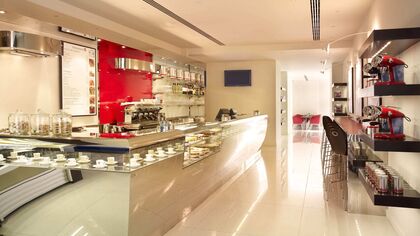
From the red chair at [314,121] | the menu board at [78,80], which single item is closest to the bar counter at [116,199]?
the menu board at [78,80]

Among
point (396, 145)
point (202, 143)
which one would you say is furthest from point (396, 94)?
point (202, 143)

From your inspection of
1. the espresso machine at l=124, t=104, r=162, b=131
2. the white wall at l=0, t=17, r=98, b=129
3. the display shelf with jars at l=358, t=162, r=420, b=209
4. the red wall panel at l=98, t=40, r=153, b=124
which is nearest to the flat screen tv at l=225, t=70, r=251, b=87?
the red wall panel at l=98, t=40, r=153, b=124

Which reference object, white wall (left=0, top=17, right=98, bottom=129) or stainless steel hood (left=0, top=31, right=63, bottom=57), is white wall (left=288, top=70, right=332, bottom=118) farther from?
stainless steel hood (left=0, top=31, right=63, bottom=57)

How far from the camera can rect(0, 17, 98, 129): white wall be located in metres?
5.27

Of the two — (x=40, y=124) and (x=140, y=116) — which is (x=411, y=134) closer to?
(x=40, y=124)

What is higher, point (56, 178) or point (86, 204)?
point (56, 178)

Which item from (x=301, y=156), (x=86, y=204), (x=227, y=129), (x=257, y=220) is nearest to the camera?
(x=86, y=204)

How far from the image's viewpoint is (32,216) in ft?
10.7

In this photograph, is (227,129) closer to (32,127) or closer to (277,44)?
(32,127)

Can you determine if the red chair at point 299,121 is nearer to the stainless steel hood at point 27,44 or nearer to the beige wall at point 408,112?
the beige wall at point 408,112

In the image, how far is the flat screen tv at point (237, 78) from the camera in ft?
38.7

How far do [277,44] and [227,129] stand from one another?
475 cm

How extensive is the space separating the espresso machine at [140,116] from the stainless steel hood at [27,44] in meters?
2.49

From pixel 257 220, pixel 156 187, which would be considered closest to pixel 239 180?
pixel 257 220
